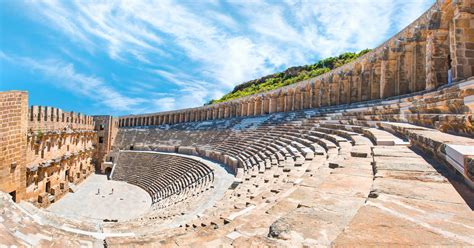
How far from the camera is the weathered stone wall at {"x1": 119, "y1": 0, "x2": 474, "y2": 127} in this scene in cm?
946

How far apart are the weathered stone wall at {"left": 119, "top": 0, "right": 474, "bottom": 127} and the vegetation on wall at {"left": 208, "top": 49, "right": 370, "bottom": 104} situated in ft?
49.8

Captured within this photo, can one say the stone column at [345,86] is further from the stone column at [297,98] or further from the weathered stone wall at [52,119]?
the weathered stone wall at [52,119]

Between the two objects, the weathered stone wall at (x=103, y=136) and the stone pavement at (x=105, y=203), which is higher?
the weathered stone wall at (x=103, y=136)

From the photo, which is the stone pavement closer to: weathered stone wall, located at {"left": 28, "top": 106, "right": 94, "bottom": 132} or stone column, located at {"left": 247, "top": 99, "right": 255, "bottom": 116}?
weathered stone wall, located at {"left": 28, "top": 106, "right": 94, "bottom": 132}

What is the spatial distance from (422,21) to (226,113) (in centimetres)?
2425

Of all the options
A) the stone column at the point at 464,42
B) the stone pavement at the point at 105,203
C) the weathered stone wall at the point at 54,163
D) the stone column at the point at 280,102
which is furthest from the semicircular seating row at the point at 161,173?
the stone column at the point at 464,42

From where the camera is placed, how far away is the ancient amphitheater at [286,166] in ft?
8.28

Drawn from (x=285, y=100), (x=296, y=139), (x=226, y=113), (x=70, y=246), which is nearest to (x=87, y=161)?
(x=226, y=113)

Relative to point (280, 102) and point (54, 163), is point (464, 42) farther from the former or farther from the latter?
point (54, 163)

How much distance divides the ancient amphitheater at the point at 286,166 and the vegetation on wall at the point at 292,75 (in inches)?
547

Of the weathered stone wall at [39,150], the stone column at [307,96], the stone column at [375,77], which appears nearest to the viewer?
the weathered stone wall at [39,150]

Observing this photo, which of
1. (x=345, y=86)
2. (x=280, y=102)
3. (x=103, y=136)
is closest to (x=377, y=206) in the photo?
(x=345, y=86)

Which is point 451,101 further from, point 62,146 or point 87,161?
point 87,161

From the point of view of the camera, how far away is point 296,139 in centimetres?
1313
